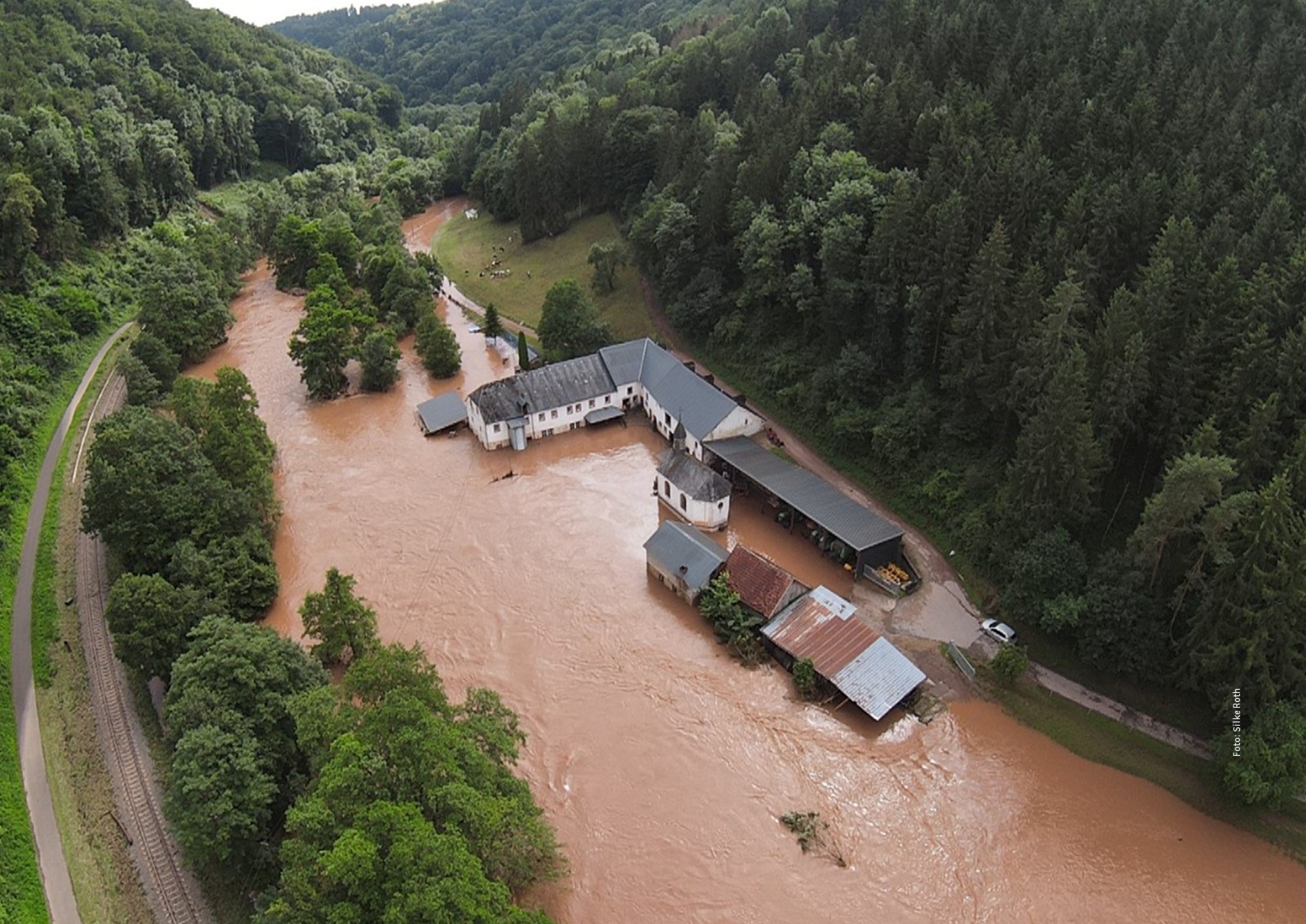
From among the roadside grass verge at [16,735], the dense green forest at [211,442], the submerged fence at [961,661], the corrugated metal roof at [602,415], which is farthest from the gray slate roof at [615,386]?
the roadside grass verge at [16,735]

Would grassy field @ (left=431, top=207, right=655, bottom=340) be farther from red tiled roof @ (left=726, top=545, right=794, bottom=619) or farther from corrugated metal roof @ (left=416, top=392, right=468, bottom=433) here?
red tiled roof @ (left=726, top=545, right=794, bottom=619)

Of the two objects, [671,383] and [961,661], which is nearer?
[961,661]

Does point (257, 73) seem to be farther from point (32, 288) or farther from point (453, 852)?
point (453, 852)

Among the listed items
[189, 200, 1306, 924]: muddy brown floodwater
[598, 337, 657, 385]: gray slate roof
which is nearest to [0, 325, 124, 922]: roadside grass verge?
[189, 200, 1306, 924]: muddy brown floodwater

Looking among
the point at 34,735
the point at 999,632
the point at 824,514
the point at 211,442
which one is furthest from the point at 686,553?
the point at 34,735

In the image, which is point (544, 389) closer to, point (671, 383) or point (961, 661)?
point (671, 383)

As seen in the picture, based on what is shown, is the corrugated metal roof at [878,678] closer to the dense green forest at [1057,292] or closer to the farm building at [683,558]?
the dense green forest at [1057,292]
